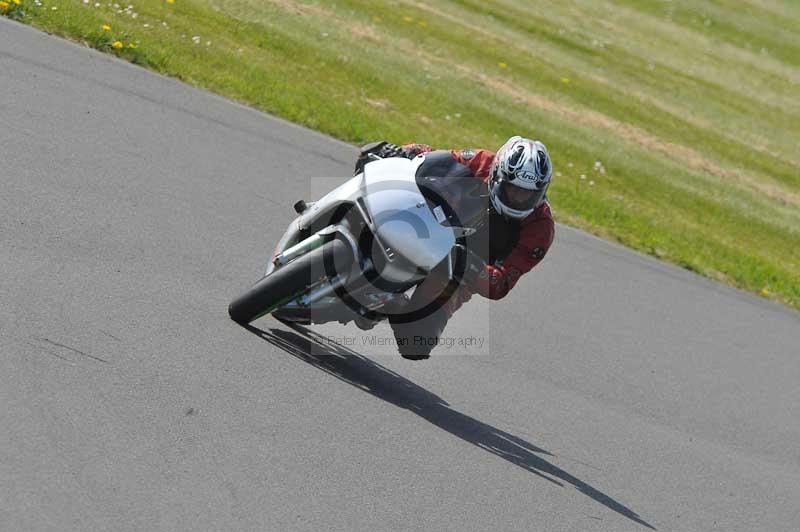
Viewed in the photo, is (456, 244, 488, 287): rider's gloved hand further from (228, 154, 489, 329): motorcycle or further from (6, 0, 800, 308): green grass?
(6, 0, 800, 308): green grass

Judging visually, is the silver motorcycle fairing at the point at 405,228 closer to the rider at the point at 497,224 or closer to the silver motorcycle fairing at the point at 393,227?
the silver motorcycle fairing at the point at 393,227

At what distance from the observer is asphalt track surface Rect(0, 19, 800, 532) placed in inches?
187

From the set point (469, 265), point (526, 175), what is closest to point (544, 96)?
point (469, 265)

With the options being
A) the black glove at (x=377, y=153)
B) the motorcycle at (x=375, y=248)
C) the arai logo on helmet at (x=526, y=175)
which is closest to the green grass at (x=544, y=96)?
the black glove at (x=377, y=153)

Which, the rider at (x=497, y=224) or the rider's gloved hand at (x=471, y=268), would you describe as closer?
the rider at (x=497, y=224)

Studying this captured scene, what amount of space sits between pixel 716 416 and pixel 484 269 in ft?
9.48

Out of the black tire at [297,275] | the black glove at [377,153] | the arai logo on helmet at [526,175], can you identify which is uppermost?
the arai logo on helmet at [526,175]

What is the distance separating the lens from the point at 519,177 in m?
6.26

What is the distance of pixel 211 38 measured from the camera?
14023 millimetres

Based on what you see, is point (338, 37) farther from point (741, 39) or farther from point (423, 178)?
point (741, 39)

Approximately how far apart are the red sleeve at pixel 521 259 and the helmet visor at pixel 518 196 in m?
0.24

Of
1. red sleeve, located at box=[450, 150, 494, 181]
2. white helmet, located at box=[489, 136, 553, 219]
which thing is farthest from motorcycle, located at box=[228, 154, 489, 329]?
white helmet, located at box=[489, 136, 553, 219]

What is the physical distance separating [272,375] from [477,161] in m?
1.68

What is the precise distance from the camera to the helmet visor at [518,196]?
631 centimetres
